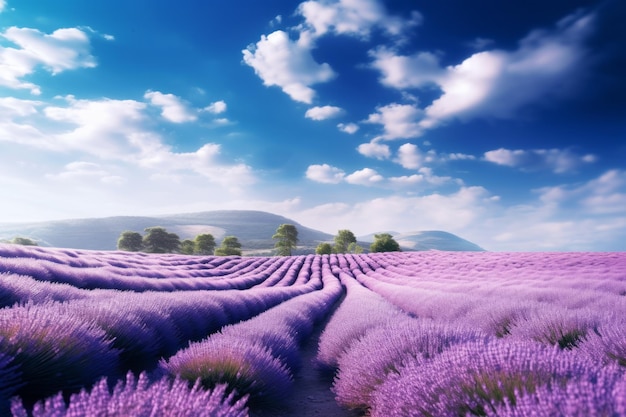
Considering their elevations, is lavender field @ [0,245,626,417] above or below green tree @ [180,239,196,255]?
above

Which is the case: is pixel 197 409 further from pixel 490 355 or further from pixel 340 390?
pixel 340 390

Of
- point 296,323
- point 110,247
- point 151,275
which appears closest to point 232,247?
point 151,275

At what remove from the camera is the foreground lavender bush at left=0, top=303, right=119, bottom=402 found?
2.30 m

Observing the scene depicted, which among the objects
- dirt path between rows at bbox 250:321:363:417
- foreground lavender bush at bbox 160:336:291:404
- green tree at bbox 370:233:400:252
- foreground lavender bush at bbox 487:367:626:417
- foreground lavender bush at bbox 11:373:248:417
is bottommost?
dirt path between rows at bbox 250:321:363:417

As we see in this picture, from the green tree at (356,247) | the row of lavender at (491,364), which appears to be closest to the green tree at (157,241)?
the green tree at (356,247)

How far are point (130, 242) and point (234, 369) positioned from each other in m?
76.0

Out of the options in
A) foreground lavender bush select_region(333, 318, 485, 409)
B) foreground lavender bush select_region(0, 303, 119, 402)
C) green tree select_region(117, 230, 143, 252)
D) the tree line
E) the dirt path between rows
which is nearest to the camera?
foreground lavender bush select_region(0, 303, 119, 402)

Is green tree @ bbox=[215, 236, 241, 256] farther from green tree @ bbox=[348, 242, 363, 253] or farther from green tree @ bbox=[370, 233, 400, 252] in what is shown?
green tree @ bbox=[370, 233, 400, 252]

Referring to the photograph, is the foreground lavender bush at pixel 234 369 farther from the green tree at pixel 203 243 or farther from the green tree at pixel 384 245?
the green tree at pixel 203 243

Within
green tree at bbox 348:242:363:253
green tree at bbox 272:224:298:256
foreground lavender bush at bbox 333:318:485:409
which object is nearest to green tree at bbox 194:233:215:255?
green tree at bbox 272:224:298:256

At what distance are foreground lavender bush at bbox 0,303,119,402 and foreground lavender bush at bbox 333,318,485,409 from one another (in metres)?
1.91

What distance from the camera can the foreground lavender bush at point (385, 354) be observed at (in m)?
2.78

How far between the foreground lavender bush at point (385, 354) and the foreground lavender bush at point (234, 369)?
23.1 inches

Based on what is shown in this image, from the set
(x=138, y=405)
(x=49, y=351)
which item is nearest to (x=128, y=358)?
(x=49, y=351)
